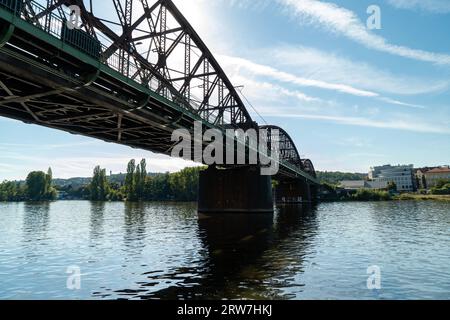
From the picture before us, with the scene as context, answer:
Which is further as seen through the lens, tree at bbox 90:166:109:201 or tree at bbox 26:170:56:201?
tree at bbox 90:166:109:201

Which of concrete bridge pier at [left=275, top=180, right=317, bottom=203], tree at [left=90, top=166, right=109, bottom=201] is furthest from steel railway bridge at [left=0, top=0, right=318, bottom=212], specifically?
tree at [left=90, top=166, right=109, bottom=201]

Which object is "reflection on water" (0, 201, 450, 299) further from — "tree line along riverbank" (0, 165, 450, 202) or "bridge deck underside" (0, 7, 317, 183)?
"tree line along riverbank" (0, 165, 450, 202)

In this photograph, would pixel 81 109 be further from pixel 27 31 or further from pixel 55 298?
pixel 55 298

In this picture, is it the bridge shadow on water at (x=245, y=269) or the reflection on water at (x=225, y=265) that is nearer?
the bridge shadow on water at (x=245, y=269)

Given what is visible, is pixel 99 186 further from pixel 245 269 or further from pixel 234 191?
pixel 245 269

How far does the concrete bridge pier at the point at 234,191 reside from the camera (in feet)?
205

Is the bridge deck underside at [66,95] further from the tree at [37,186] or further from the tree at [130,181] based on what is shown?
the tree at [37,186]

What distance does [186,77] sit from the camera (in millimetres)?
36844

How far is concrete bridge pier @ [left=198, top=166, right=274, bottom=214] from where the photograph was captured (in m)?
62.4

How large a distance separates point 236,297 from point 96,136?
26376 millimetres

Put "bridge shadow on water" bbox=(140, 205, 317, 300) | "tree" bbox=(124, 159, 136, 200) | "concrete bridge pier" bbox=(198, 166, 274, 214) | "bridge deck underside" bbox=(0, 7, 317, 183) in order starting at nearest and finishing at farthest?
"bridge shadow on water" bbox=(140, 205, 317, 300)
"bridge deck underside" bbox=(0, 7, 317, 183)
"concrete bridge pier" bbox=(198, 166, 274, 214)
"tree" bbox=(124, 159, 136, 200)

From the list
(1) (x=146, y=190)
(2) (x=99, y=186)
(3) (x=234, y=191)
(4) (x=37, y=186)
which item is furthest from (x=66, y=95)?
(4) (x=37, y=186)

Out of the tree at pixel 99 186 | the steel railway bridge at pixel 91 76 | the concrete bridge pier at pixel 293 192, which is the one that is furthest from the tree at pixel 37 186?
the steel railway bridge at pixel 91 76

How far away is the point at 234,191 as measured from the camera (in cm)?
6325
